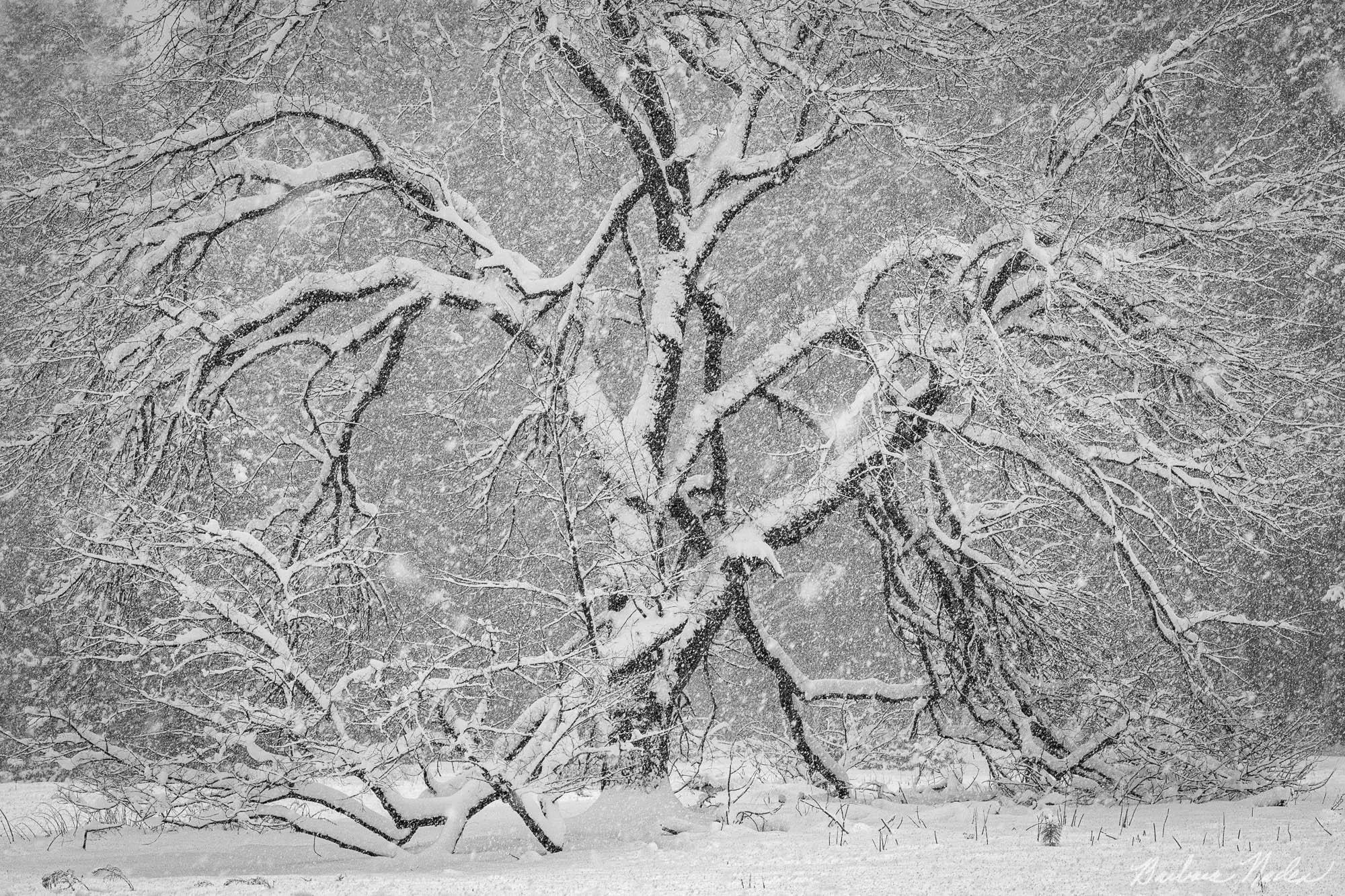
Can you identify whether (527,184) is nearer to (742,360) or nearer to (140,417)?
(742,360)

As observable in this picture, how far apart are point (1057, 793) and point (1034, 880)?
2.91 m

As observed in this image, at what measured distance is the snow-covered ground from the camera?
14.0 feet

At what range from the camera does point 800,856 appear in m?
5.23

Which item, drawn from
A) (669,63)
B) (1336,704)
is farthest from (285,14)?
(1336,704)

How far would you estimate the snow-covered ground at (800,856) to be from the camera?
428 centimetres
